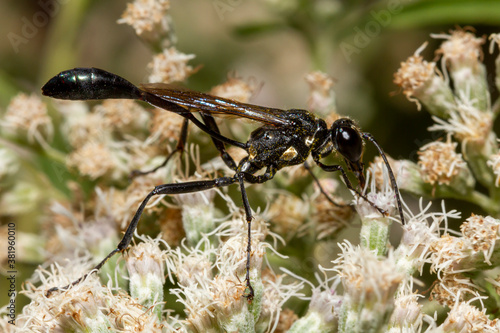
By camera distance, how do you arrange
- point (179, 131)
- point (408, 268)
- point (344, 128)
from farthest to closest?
point (179, 131) < point (344, 128) < point (408, 268)

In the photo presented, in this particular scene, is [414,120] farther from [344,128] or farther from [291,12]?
[344,128]

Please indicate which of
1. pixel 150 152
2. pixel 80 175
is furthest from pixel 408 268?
pixel 80 175

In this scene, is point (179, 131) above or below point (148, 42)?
below

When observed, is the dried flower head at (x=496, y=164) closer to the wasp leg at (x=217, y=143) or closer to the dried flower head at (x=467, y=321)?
the dried flower head at (x=467, y=321)

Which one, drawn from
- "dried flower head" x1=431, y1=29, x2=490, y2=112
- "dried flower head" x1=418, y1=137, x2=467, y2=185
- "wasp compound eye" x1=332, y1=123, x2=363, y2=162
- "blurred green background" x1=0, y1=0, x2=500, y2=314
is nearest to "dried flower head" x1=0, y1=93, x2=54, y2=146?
"blurred green background" x1=0, y1=0, x2=500, y2=314

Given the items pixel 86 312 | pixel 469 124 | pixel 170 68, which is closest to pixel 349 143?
pixel 469 124

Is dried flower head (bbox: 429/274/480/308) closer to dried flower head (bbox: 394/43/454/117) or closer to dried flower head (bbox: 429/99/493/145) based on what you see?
dried flower head (bbox: 429/99/493/145)

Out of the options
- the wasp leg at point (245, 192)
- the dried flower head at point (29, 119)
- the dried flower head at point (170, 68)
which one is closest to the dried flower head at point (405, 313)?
the wasp leg at point (245, 192)
